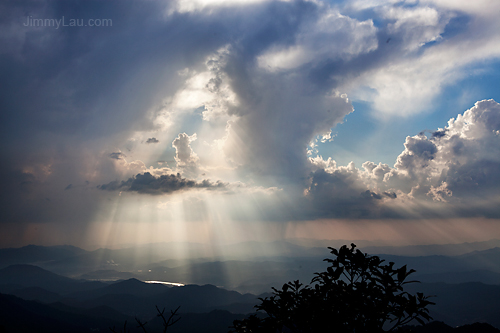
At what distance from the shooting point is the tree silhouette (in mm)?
16406

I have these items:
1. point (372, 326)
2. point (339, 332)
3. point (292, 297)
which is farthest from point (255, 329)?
point (372, 326)

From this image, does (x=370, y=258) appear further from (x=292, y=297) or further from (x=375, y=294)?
(x=292, y=297)

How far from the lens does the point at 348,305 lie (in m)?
17.7

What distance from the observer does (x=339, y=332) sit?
681 inches

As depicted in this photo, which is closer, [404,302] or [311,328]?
[404,302]

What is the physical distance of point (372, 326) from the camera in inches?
643

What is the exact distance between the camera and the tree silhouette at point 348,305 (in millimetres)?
16406

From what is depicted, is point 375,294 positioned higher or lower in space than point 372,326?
higher

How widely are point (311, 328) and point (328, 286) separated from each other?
2959mm

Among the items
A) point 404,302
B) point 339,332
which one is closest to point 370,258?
point 404,302

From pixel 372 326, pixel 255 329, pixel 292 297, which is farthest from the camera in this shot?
pixel 292 297

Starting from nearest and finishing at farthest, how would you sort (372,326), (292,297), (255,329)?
(372,326) < (255,329) < (292,297)

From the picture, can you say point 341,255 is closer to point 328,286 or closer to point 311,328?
point 328,286

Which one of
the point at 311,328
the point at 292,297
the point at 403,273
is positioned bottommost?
the point at 311,328
